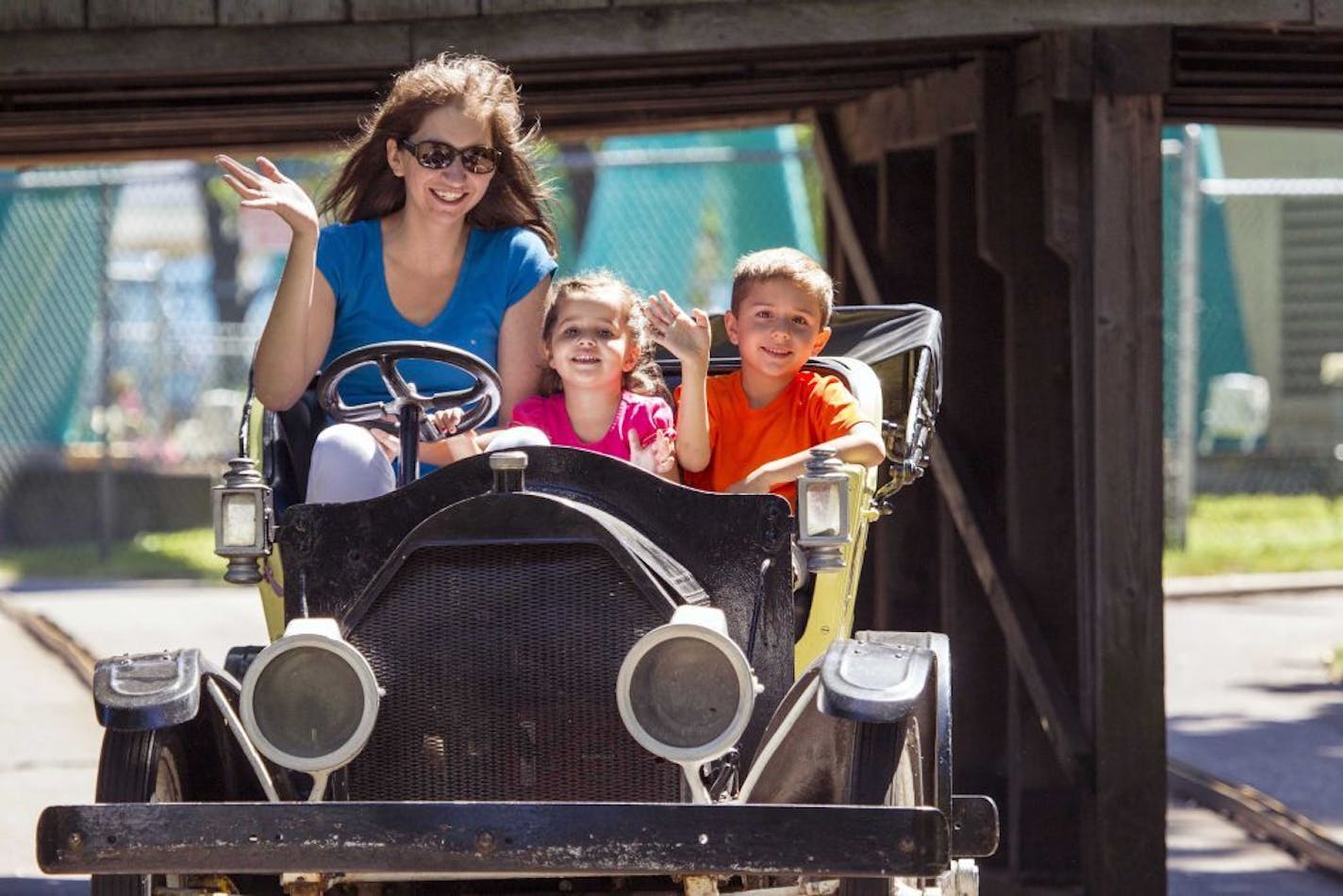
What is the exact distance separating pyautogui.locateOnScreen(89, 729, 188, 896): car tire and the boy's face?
1930 millimetres

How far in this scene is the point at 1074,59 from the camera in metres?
6.98

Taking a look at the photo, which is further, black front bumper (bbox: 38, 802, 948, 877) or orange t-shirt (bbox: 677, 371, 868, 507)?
orange t-shirt (bbox: 677, 371, 868, 507)

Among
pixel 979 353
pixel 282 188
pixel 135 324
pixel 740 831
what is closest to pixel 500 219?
pixel 282 188

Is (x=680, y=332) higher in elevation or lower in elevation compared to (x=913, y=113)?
lower

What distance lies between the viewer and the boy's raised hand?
17.8 feet

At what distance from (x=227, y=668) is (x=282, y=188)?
3.89ft

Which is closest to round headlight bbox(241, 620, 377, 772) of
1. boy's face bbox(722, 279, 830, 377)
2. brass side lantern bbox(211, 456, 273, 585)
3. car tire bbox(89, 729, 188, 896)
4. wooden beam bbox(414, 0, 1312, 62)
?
car tire bbox(89, 729, 188, 896)

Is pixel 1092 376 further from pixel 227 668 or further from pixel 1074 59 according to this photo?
pixel 227 668

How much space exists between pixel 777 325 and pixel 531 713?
1640 millimetres

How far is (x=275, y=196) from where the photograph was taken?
5.55 m

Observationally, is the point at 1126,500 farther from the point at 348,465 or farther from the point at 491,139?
the point at 348,465

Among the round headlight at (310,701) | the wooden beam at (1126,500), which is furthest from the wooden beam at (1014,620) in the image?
the round headlight at (310,701)

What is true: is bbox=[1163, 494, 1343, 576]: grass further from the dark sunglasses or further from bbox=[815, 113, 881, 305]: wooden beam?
the dark sunglasses

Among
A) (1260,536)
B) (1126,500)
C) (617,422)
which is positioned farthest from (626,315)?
(1260,536)
